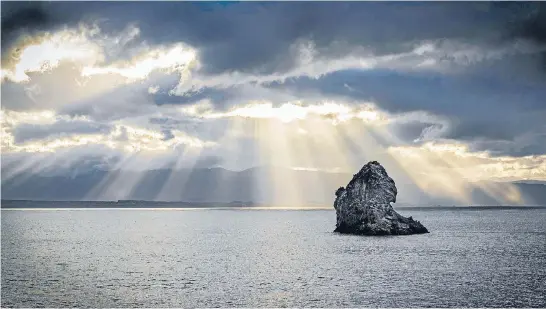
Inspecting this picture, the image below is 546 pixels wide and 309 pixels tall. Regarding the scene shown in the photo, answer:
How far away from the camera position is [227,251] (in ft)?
386

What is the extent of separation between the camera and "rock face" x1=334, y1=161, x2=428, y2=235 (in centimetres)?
13062

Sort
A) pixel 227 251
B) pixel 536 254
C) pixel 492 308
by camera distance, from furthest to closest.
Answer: pixel 227 251 < pixel 536 254 < pixel 492 308

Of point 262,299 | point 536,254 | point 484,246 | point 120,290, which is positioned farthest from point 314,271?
point 484,246

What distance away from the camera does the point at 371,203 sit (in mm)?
129875

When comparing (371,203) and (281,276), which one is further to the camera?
(371,203)

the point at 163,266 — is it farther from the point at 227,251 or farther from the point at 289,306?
the point at 289,306

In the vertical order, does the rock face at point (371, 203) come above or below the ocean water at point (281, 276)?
above

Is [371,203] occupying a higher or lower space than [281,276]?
higher

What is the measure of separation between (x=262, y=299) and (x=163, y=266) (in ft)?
111

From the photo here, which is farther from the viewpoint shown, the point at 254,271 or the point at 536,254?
the point at 536,254

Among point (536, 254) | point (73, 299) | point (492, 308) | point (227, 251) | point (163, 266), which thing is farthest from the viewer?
point (227, 251)

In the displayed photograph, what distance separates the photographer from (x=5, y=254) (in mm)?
107875

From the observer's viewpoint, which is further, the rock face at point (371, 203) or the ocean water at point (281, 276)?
the rock face at point (371, 203)

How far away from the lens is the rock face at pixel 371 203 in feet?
429
